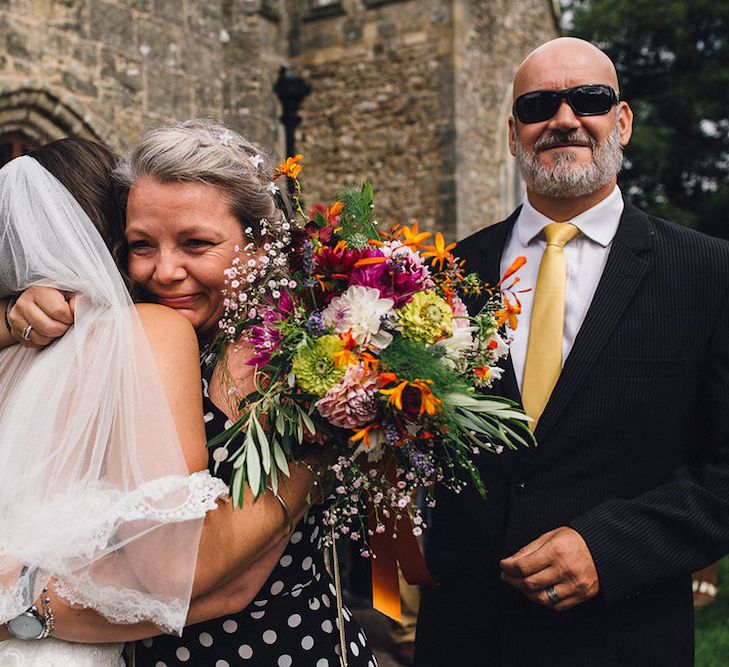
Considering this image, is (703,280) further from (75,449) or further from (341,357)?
(75,449)

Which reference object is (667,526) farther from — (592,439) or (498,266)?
(498,266)

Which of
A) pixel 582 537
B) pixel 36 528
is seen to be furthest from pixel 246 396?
pixel 582 537

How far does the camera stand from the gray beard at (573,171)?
2529 mm

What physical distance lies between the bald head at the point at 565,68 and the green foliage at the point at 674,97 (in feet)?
63.5

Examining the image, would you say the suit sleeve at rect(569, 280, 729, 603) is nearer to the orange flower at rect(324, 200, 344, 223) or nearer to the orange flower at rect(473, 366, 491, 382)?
the orange flower at rect(473, 366, 491, 382)

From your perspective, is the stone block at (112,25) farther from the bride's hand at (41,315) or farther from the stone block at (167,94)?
the bride's hand at (41,315)

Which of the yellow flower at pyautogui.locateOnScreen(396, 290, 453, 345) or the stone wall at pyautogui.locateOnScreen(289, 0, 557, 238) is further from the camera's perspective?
the stone wall at pyautogui.locateOnScreen(289, 0, 557, 238)

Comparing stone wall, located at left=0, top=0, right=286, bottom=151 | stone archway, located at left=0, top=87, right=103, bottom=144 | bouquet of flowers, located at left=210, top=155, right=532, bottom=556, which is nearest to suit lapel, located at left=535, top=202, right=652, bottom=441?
bouquet of flowers, located at left=210, top=155, right=532, bottom=556

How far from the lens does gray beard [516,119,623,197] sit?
253 cm

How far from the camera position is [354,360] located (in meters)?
1.73

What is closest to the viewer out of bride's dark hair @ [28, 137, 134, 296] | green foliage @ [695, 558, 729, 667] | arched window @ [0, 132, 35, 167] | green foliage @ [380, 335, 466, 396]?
green foliage @ [380, 335, 466, 396]

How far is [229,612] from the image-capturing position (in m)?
1.81

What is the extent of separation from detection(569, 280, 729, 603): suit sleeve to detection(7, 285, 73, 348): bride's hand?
1.33 m

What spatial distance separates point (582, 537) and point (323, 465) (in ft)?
2.43
